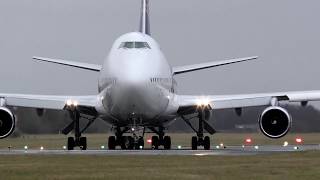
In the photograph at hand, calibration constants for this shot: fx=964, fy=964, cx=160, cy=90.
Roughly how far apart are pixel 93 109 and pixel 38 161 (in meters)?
16.8

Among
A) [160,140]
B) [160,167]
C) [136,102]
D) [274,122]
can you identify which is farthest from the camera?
[160,140]

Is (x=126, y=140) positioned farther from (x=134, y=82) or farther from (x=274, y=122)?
(x=274, y=122)

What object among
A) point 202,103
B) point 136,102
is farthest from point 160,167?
point 202,103

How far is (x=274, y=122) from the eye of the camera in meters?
44.8

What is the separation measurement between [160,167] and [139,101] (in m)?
17.6

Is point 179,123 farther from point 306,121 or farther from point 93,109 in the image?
point 93,109

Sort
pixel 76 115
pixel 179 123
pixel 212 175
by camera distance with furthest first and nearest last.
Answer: pixel 179 123 → pixel 76 115 → pixel 212 175

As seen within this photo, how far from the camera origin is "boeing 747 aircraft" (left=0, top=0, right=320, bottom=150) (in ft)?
143

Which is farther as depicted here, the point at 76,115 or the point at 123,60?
the point at 76,115

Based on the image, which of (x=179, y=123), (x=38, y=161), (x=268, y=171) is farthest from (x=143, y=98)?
(x=179, y=123)

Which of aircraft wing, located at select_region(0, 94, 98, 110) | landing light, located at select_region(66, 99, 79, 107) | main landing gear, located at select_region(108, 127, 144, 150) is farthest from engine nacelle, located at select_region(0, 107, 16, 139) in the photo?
main landing gear, located at select_region(108, 127, 144, 150)

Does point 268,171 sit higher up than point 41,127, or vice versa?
point 41,127

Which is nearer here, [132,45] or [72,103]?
[132,45]

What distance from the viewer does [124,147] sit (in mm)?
47031
